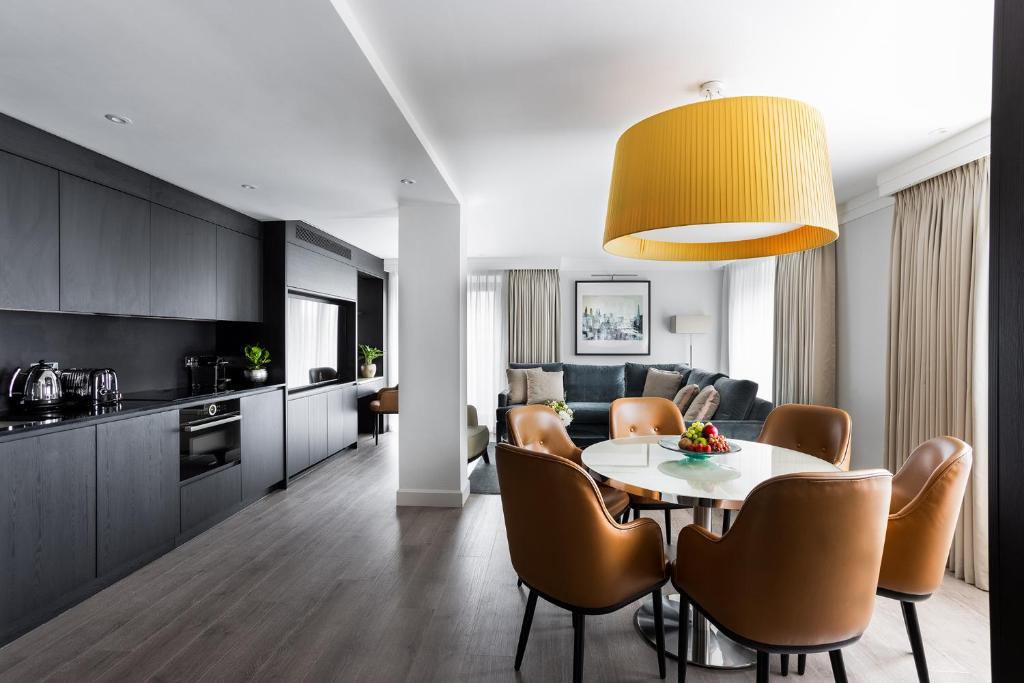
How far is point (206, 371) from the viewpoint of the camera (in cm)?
445

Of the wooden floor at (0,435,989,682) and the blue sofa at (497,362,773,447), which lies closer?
the wooden floor at (0,435,989,682)

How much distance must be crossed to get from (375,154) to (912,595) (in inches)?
120

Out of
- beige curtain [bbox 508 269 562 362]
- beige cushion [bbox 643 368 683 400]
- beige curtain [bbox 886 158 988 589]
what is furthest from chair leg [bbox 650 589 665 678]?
beige curtain [bbox 508 269 562 362]

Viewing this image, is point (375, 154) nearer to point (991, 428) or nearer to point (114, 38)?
point (114, 38)

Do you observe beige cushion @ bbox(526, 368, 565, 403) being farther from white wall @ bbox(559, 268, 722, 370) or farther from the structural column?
the structural column

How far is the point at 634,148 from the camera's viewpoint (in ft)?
6.21

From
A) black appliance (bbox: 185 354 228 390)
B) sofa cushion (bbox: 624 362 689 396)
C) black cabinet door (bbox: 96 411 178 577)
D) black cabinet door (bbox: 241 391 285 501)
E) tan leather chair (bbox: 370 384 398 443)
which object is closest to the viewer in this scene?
black cabinet door (bbox: 96 411 178 577)

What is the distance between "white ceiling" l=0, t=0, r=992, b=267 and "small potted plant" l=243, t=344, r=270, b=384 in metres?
1.58

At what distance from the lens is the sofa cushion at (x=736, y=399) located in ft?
14.8

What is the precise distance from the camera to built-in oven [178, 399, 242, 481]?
3342mm

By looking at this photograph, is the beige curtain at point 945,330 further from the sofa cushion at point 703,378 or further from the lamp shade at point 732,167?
the sofa cushion at point 703,378

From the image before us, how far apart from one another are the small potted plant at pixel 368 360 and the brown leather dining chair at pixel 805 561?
18.6 ft

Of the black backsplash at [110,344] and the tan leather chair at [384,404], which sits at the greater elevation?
the black backsplash at [110,344]

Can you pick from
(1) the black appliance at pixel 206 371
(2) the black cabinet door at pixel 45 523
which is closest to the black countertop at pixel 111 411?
(2) the black cabinet door at pixel 45 523
